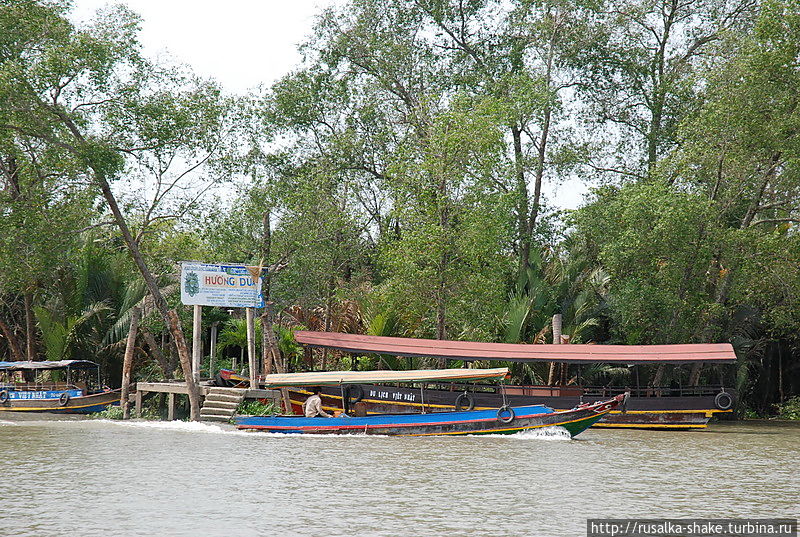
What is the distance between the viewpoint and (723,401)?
24969 mm

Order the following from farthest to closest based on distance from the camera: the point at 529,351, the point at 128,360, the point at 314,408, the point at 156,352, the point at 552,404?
the point at 156,352, the point at 128,360, the point at 552,404, the point at 529,351, the point at 314,408

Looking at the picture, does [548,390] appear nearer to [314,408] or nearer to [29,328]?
[314,408]

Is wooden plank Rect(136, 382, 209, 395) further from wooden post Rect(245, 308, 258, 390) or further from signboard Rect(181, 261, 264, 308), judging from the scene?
signboard Rect(181, 261, 264, 308)

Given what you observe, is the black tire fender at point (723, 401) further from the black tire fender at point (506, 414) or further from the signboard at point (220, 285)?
the signboard at point (220, 285)

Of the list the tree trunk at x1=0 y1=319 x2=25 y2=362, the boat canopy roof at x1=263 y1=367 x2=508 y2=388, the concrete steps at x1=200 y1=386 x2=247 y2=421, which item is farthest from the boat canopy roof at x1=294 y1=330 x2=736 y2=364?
the tree trunk at x1=0 y1=319 x2=25 y2=362

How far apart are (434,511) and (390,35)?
25.9 meters

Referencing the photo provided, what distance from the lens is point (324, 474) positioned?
14070 mm

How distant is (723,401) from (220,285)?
15.0 m

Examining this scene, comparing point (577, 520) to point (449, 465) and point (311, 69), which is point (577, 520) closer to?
point (449, 465)

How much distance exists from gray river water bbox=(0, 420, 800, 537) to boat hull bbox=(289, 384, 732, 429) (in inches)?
174

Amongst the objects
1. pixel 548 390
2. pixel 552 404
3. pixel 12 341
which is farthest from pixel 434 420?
pixel 12 341

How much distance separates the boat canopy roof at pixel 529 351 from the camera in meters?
24.3

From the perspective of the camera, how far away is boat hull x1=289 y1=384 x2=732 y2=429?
82.1 ft

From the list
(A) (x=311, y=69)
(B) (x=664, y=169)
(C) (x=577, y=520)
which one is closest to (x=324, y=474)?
(C) (x=577, y=520)
